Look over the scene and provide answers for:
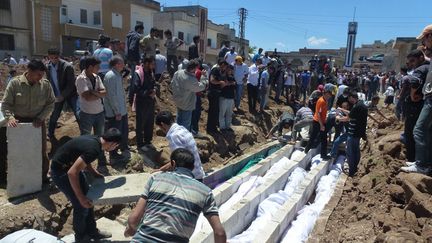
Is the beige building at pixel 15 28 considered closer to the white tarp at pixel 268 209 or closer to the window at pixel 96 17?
the window at pixel 96 17

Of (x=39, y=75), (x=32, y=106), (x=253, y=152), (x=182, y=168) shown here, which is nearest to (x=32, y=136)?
(x=32, y=106)

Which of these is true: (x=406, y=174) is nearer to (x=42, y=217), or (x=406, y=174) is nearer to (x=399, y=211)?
(x=399, y=211)

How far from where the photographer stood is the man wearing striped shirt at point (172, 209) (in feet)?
Answer: 8.93

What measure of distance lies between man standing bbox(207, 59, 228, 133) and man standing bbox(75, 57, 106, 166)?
3901 mm

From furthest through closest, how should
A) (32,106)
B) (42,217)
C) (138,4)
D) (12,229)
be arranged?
1. (138,4)
2. (32,106)
3. (42,217)
4. (12,229)

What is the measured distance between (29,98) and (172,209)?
3.37 metres

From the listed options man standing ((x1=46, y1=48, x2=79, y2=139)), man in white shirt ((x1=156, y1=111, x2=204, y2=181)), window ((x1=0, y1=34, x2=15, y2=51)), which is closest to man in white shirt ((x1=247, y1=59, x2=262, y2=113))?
man standing ((x1=46, y1=48, x2=79, y2=139))

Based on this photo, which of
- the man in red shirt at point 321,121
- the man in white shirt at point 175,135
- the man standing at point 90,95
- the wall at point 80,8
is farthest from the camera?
the wall at point 80,8

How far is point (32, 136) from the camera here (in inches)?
195

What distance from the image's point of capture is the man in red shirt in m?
8.91

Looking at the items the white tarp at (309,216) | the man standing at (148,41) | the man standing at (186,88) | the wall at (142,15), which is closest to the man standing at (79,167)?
the white tarp at (309,216)

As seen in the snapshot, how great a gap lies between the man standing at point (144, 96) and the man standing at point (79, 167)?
3111 mm

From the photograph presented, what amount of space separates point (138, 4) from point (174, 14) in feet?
14.7

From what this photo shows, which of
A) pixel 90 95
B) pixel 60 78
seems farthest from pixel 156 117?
pixel 60 78
